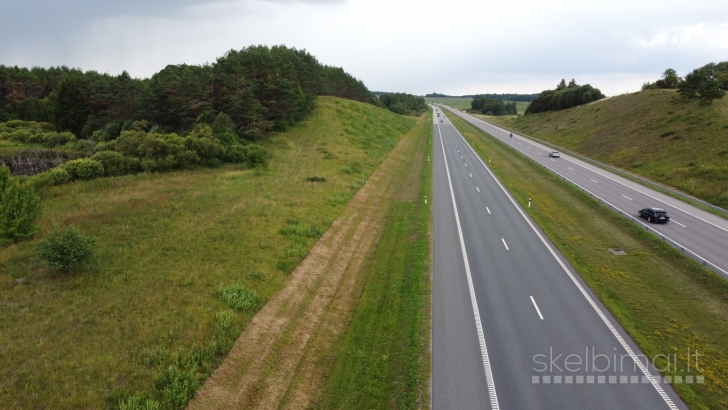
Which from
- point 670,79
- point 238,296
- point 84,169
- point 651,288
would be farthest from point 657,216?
point 670,79

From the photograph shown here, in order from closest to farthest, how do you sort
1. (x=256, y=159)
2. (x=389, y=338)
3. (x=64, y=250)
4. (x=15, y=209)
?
(x=389, y=338) → (x=64, y=250) → (x=15, y=209) → (x=256, y=159)

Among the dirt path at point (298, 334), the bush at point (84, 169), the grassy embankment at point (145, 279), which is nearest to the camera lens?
the grassy embankment at point (145, 279)

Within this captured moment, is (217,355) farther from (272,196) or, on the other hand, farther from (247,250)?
(272,196)

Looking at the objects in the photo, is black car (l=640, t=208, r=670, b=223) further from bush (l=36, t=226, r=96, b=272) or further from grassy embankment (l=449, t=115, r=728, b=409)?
bush (l=36, t=226, r=96, b=272)

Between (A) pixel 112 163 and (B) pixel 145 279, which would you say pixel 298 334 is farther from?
(A) pixel 112 163

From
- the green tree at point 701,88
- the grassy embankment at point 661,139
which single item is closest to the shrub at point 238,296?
the grassy embankment at point 661,139

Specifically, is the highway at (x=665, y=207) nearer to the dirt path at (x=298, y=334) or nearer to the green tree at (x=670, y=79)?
the dirt path at (x=298, y=334)

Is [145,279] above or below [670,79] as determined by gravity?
below
